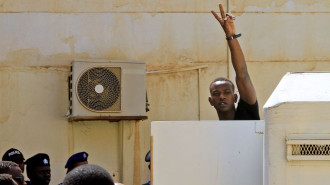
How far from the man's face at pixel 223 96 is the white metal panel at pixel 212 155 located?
1378 mm

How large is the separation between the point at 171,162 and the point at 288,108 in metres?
0.91

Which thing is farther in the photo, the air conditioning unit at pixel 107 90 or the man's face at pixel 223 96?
the air conditioning unit at pixel 107 90

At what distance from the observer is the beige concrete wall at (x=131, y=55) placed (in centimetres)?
854

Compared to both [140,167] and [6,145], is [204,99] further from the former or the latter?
[6,145]

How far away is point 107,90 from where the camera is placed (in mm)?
8250

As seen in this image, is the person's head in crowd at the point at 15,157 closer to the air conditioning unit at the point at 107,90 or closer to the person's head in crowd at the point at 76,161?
the person's head in crowd at the point at 76,161

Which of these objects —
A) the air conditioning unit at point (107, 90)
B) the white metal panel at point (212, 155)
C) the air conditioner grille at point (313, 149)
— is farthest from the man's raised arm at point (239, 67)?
the air conditioning unit at point (107, 90)

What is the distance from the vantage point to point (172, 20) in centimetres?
868

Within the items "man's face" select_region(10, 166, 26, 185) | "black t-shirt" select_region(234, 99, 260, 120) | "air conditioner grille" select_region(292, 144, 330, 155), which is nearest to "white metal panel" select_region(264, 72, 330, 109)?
"air conditioner grille" select_region(292, 144, 330, 155)

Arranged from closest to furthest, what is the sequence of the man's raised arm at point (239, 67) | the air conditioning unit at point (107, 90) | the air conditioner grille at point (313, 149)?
the air conditioner grille at point (313, 149) → the man's raised arm at point (239, 67) → the air conditioning unit at point (107, 90)

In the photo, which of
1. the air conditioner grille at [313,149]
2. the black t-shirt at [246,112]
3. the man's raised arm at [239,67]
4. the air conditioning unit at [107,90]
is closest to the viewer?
the air conditioner grille at [313,149]

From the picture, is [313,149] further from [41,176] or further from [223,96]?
[41,176]

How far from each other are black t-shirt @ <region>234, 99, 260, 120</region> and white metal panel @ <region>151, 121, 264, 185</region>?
1002 millimetres

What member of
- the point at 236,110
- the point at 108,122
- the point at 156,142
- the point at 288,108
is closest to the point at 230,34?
the point at 236,110
